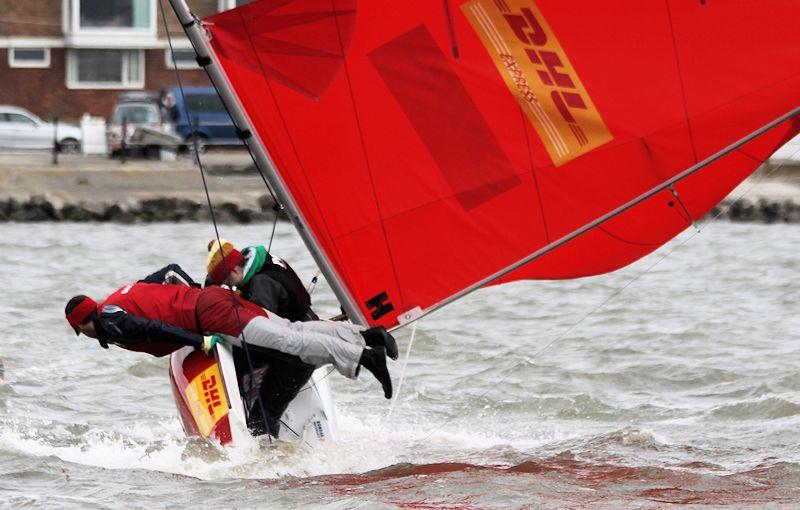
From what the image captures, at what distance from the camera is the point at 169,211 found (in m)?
21.0

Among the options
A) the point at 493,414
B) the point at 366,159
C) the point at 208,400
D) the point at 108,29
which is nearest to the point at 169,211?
the point at 493,414

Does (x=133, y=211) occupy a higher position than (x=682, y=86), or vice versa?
(x=133, y=211)

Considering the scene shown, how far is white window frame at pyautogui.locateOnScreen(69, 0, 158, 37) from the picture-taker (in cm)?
3388

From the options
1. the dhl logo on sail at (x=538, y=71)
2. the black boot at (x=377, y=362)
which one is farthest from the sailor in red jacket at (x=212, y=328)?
the dhl logo on sail at (x=538, y=71)

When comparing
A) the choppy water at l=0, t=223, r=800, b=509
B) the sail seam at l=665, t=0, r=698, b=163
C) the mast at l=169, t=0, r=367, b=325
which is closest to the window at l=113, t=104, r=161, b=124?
the choppy water at l=0, t=223, r=800, b=509

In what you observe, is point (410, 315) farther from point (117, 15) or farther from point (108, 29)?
point (117, 15)

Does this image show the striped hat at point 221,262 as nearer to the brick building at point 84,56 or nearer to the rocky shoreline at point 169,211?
the rocky shoreline at point 169,211

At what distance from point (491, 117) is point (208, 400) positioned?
1862mm

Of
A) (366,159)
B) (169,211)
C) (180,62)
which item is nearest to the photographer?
(366,159)

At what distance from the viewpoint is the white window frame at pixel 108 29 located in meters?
33.9

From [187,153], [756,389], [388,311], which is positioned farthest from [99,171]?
[388,311]

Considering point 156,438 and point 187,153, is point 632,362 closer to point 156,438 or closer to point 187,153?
point 156,438

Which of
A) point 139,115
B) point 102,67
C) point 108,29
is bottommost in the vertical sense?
point 139,115

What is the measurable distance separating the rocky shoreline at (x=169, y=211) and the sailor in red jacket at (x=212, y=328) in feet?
45.0
